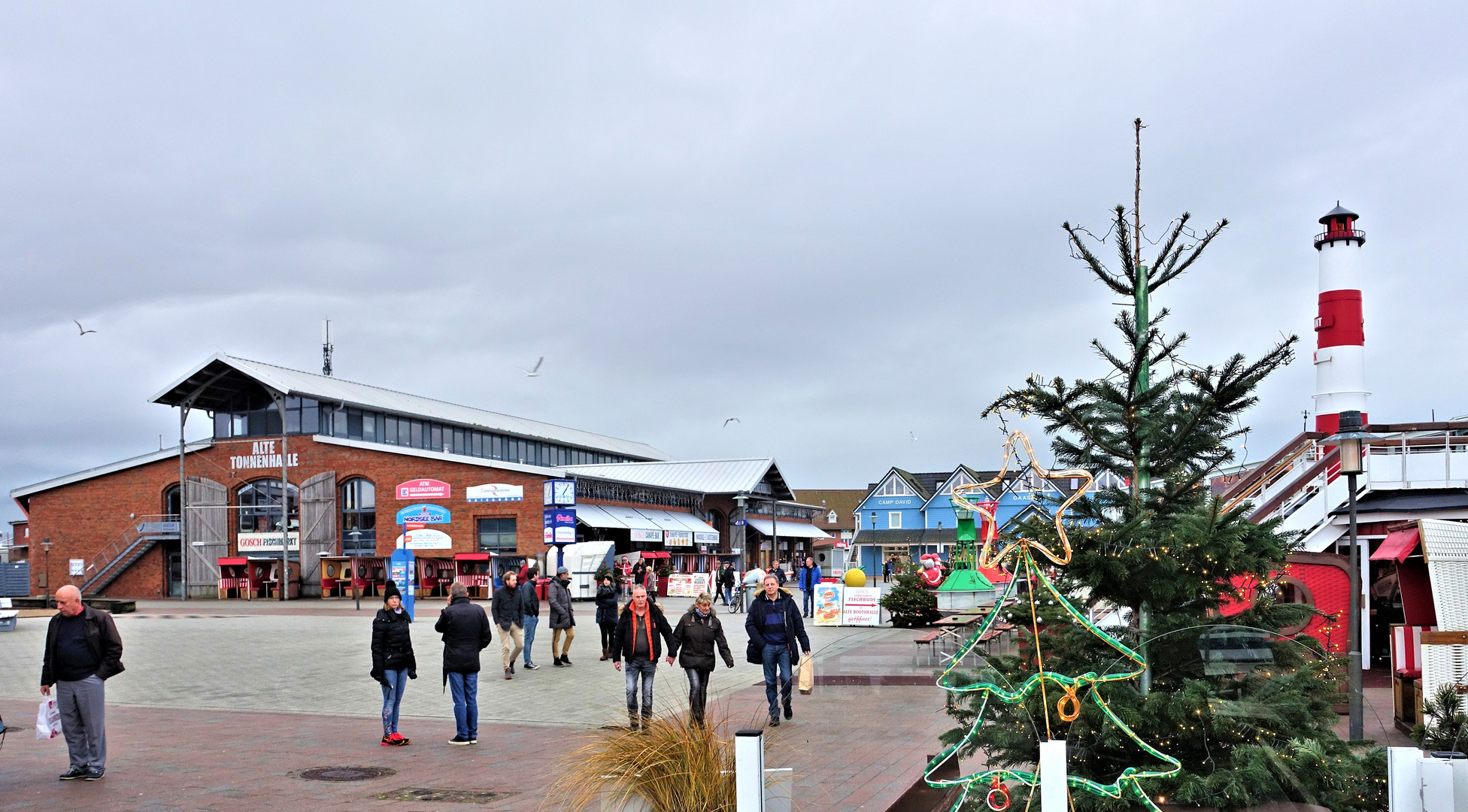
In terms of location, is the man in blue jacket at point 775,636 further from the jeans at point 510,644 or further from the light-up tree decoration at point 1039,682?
the light-up tree decoration at point 1039,682

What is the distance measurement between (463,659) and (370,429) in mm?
43674

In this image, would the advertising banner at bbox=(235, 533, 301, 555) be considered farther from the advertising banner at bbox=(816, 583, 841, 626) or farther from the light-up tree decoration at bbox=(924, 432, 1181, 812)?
the light-up tree decoration at bbox=(924, 432, 1181, 812)

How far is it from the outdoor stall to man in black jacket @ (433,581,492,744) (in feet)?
135

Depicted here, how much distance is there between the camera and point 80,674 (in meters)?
10.2

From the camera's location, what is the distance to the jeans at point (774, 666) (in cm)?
1289

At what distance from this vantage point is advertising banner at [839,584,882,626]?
28.1 metres

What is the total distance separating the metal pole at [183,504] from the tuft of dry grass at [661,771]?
49.3 metres

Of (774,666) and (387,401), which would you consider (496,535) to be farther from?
(774,666)

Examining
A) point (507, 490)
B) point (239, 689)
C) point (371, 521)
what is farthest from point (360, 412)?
point (239, 689)

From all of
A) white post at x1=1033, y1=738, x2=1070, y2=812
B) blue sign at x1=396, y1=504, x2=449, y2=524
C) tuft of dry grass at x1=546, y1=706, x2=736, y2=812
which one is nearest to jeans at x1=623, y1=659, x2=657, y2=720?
tuft of dry grass at x1=546, y1=706, x2=736, y2=812

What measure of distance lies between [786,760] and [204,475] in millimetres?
49137

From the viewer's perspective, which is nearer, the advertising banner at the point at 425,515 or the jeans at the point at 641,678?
the jeans at the point at 641,678

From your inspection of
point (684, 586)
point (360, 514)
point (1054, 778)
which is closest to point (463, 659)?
point (1054, 778)

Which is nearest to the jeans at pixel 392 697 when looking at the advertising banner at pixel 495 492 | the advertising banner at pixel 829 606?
the advertising banner at pixel 829 606
